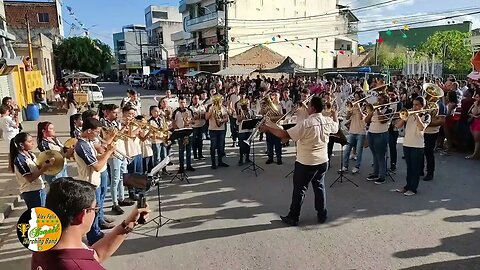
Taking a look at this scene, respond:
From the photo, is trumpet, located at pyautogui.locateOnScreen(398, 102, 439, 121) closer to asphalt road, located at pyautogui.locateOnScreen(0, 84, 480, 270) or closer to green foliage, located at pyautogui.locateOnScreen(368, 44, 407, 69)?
asphalt road, located at pyautogui.locateOnScreen(0, 84, 480, 270)

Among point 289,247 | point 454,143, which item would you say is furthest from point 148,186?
point 454,143

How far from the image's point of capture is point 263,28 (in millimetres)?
40844

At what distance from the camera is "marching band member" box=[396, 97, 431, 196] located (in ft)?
21.1

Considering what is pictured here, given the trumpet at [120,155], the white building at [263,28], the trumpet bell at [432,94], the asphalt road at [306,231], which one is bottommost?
the asphalt road at [306,231]

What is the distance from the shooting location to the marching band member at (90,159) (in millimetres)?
4668

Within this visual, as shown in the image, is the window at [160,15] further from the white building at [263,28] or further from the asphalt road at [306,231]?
the asphalt road at [306,231]

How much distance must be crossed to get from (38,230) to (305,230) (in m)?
4.19

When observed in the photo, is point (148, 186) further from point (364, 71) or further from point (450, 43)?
point (450, 43)

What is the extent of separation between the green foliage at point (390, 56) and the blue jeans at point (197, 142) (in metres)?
40.0

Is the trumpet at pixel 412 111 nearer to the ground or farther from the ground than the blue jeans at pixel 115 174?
farther from the ground

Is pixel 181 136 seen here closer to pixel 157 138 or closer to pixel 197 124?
pixel 157 138

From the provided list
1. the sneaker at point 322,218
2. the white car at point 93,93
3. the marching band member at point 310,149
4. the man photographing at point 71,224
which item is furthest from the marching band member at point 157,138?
the white car at point 93,93

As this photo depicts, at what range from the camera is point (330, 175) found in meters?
8.09

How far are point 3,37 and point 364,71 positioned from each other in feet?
67.6
